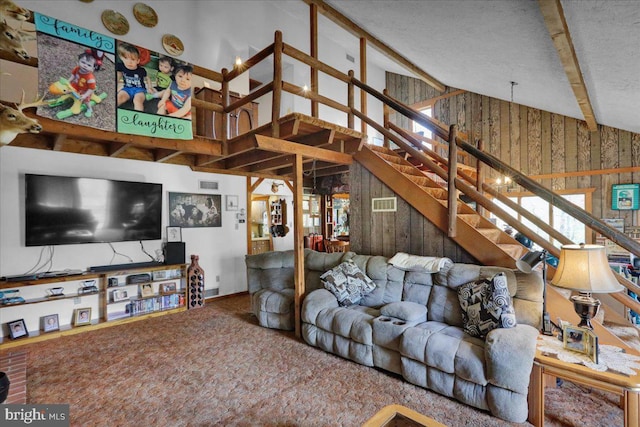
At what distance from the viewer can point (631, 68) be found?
308 centimetres

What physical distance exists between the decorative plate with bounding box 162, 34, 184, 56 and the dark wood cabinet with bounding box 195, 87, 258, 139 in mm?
718

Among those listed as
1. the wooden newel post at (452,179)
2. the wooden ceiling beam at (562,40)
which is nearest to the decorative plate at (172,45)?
the wooden newel post at (452,179)

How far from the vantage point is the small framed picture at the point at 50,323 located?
3.88 metres

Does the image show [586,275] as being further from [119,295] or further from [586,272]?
[119,295]

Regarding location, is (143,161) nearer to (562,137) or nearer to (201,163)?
(201,163)

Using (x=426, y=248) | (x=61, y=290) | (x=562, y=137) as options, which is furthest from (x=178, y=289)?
(x=562, y=137)

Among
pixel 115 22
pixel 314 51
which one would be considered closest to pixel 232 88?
pixel 115 22

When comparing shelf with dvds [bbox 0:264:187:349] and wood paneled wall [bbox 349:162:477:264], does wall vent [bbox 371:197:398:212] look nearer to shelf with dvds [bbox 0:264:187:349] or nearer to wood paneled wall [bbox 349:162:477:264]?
wood paneled wall [bbox 349:162:477:264]

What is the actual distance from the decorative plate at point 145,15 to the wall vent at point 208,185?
2584mm

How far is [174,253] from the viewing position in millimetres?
4887

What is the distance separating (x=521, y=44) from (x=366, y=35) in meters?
2.82

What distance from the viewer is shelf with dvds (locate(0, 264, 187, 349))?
3.70 m

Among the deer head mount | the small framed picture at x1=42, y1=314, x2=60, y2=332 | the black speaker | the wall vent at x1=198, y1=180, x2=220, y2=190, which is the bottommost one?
the small framed picture at x1=42, y1=314, x2=60, y2=332

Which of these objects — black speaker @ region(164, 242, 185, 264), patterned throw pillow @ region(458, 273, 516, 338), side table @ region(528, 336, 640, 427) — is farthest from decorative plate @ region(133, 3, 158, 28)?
side table @ region(528, 336, 640, 427)
